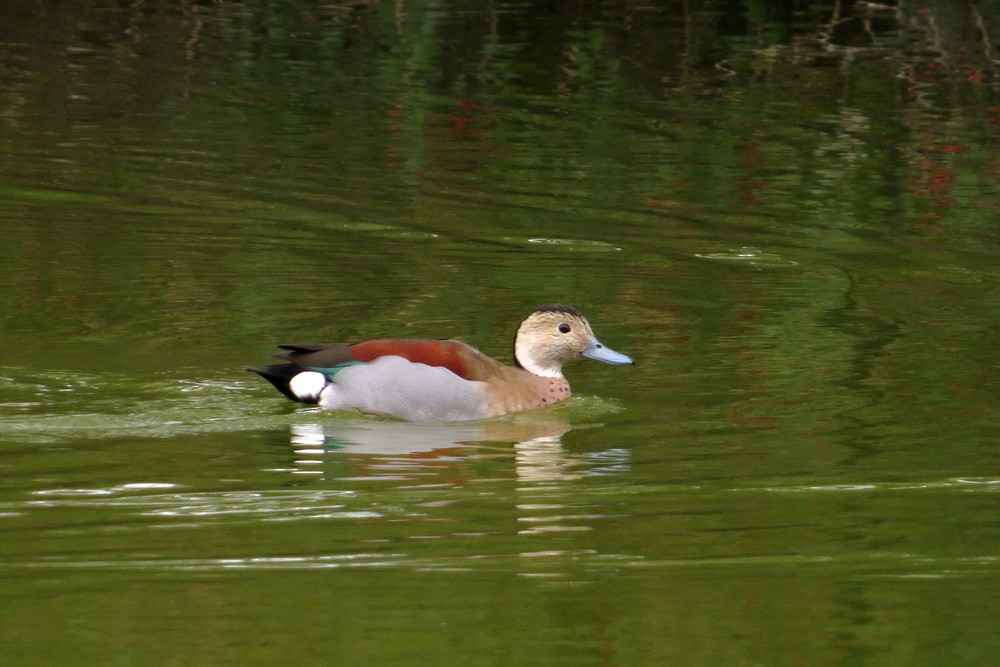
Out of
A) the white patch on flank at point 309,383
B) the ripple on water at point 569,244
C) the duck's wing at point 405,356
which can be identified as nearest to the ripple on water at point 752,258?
the ripple on water at point 569,244

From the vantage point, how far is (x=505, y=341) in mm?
11656

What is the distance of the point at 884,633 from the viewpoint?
6.14m

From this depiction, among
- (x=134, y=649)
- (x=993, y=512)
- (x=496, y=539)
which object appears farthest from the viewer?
(x=993, y=512)

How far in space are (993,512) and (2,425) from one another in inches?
184

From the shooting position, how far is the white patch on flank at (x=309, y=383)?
388 inches

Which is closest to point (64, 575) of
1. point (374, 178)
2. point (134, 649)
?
point (134, 649)

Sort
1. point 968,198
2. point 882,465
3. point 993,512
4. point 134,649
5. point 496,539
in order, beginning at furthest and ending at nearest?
point 968,198
point 882,465
point 993,512
point 496,539
point 134,649

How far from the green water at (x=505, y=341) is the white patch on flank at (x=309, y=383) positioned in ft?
0.45

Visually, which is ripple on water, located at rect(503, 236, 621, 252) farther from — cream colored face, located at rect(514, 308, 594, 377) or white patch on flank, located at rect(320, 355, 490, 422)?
white patch on flank, located at rect(320, 355, 490, 422)

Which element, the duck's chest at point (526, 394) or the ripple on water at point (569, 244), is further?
the ripple on water at point (569, 244)

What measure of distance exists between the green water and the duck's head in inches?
11.2

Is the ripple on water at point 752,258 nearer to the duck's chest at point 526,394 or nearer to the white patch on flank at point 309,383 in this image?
the duck's chest at point 526,394

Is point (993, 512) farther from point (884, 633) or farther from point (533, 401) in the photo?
point (533, 401)

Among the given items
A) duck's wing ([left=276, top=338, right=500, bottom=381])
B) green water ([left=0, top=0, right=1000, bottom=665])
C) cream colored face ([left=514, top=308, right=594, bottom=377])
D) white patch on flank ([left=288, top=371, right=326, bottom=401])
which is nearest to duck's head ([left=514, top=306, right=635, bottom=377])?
cream colored face ([left=514, top=308, right=594, bottom=377])
